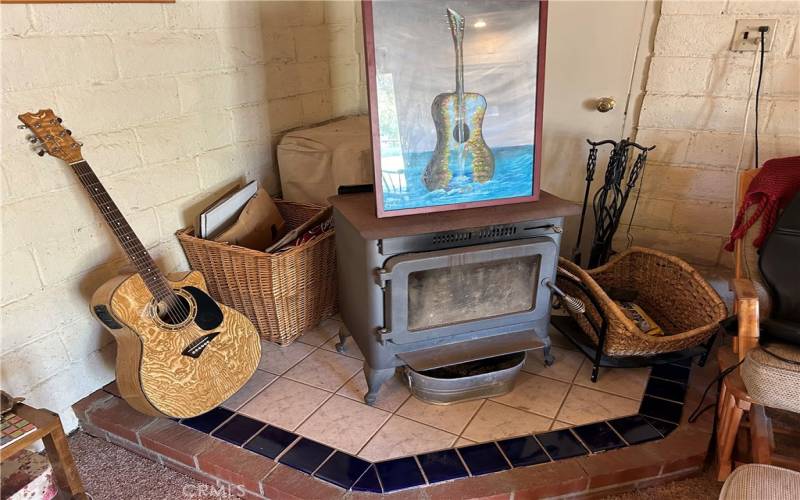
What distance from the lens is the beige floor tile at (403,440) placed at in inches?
59.2

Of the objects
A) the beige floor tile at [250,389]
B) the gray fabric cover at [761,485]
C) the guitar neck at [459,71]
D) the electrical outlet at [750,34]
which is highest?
the electrical outlet at [750,34]

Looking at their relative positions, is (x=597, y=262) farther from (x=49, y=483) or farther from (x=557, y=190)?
(x=49, y=483)

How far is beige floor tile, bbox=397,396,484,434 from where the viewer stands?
1.61 metres

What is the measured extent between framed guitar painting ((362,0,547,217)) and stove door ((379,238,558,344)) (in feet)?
0.51

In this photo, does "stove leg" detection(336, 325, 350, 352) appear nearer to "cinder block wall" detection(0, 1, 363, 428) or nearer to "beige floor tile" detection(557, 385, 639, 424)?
"cinder block wall" detection(0, 1, 363, 428)

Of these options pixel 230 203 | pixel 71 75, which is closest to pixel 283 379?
pixel 230 203

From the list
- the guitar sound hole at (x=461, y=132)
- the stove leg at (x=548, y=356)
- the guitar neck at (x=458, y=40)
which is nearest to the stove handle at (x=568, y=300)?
the stove leg at (x=548, y=356)

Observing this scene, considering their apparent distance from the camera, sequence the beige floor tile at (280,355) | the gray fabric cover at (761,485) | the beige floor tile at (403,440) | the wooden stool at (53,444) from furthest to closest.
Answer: the beige floor tile at (280,355) → the beige floor tile at (403,440) → the wooden stool at (53,444) → the gray fabric cover at (761,485)

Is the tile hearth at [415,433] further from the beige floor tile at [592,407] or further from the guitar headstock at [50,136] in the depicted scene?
the guitar headstock at [50,136]

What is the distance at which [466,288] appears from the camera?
163 centimetres

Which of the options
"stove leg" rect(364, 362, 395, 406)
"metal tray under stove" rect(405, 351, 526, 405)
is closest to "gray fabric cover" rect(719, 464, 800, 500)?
"metal tray under stove" rect(405, 351, 526, 405)

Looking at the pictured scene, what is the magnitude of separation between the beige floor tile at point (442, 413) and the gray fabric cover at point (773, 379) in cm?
74

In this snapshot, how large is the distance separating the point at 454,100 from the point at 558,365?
100 cm

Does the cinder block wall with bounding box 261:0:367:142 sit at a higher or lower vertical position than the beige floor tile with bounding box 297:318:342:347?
higher
